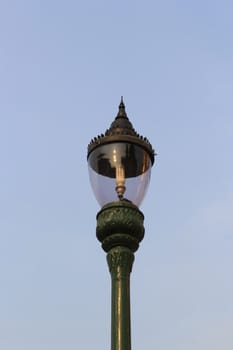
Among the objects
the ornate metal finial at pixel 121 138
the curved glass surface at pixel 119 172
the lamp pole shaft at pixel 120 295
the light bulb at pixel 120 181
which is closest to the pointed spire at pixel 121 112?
the ornate metal finial at pixel 121 138

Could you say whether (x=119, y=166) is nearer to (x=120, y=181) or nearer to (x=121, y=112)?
(x=120, y=181)

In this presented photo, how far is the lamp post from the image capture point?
6770mm

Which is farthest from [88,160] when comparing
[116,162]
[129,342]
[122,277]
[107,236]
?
[129,342]

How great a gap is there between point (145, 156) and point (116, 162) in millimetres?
348

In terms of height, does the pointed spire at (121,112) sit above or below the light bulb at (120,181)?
above

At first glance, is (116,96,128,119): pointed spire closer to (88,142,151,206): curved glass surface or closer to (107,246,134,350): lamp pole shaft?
(88,142,151,206): curved glass surface

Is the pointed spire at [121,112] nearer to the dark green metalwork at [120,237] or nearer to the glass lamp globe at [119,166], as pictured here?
the glass lamp globe at [119,166]

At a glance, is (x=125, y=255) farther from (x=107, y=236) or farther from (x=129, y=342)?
(x=129, y=342)

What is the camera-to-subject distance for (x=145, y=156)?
7.16 m

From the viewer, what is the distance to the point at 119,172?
696cm

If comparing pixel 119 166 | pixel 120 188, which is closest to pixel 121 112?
pixel 119 166

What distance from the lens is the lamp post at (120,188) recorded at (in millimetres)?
6770

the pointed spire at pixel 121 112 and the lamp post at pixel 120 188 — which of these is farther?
the pointed spire at pixel 121 112

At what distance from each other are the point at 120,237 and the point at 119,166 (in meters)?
0.71
